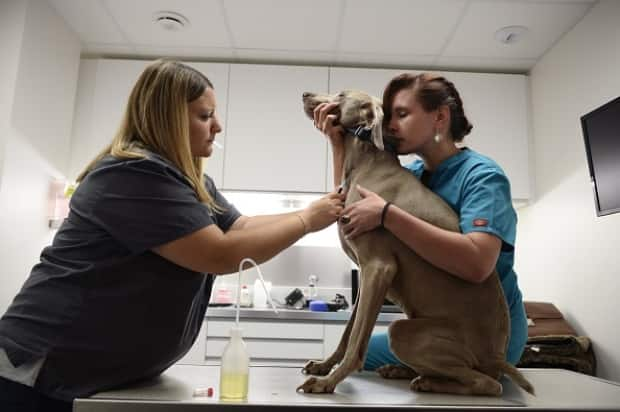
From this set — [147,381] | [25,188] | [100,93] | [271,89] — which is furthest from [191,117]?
[100,93]

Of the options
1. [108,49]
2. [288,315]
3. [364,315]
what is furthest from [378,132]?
[108,49]

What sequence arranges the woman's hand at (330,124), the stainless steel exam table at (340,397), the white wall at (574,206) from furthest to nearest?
1. the white wall at (574,206)
2. the woman's hand at (330,124)
3. the stainless steel exam table at (340,397)

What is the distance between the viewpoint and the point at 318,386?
3.38 ft

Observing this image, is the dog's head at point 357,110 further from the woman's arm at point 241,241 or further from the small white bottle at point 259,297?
the small white bottle at point 259,297

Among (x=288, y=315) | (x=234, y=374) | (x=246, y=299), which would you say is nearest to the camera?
(x=234, y=374)

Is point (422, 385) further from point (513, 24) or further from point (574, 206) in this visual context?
point (513, 24)

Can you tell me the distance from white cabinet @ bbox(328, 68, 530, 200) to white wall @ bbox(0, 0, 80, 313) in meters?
1.81

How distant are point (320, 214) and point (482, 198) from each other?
0.39 metres

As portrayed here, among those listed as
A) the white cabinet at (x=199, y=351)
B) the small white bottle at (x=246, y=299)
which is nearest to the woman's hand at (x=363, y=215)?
the white cabinet at (x=199, y=351)

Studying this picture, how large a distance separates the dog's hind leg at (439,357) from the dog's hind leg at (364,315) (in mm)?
70

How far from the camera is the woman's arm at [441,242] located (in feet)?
3.64

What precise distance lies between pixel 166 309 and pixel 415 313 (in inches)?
22.2

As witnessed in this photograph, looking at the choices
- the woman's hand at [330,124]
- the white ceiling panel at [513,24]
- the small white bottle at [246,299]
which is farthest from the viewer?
the small white bottle at [246,299]

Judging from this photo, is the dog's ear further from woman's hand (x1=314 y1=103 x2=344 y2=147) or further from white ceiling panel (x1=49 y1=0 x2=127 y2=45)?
white ceiling panel (x1=49 y1=0 x2=127 y2=45)
